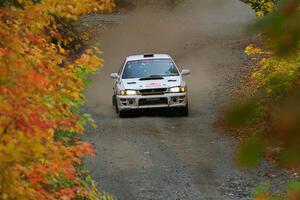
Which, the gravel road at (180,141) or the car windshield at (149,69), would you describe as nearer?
the gravel road at (180,141)

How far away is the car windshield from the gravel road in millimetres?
1136

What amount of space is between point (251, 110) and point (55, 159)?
3.77 metres

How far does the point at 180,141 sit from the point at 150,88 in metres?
2.89

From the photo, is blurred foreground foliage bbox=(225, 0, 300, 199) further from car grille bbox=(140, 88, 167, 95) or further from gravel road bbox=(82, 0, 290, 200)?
car grille bbox=(140, 88, 167, 95)

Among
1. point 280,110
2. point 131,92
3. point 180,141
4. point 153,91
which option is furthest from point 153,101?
point 280,110

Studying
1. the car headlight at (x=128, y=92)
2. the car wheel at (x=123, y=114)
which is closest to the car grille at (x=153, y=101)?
the car headlight at (x=128, y=92)

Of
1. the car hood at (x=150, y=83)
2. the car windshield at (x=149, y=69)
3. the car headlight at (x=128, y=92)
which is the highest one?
the car windshield at (x=149, y=69)

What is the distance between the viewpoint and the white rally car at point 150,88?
17.7 metres

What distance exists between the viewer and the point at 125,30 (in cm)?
4169

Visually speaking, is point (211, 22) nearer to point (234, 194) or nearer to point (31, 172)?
point (234, 194)

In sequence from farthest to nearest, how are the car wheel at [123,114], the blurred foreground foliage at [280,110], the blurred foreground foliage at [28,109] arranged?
the car wheel at [123,114] → the blurred foreground foliage at [28,109] → the blurred foreground foliage at [280,110]

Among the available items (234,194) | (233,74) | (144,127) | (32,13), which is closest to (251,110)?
(32,13)

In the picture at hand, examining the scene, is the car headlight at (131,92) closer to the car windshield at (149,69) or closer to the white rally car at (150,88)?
the white rally car at (150,88)

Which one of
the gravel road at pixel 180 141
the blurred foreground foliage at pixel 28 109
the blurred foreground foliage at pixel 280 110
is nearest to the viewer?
the blurred foreground foliage at pixel 280 110
